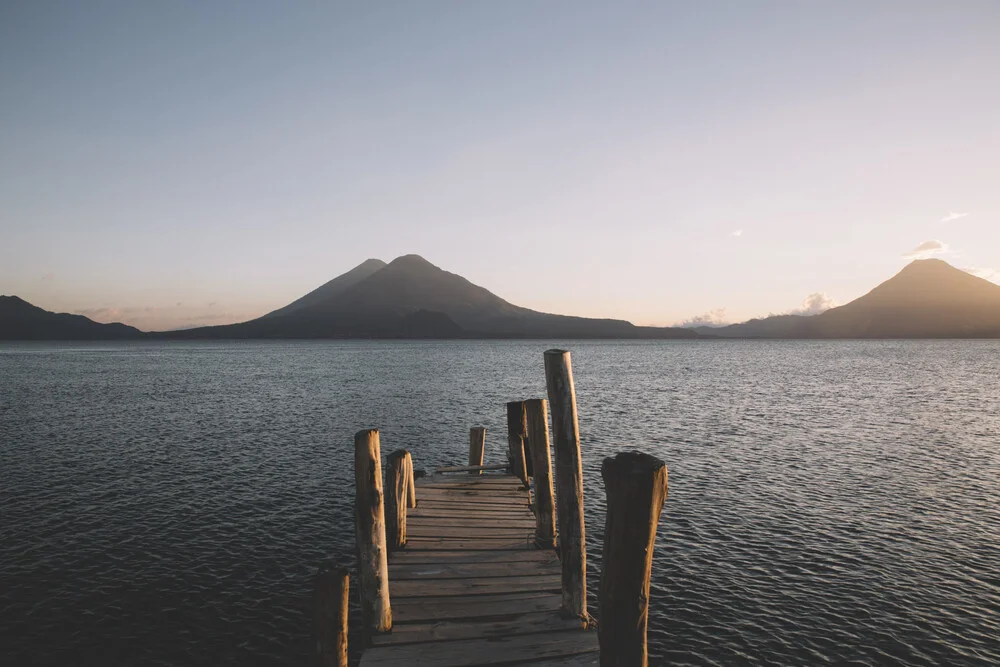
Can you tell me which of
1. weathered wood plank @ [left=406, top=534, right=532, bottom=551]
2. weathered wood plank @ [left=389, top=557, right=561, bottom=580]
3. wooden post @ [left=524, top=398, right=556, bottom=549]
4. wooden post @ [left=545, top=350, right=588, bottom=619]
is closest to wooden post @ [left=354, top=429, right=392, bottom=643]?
weathered wood plank @ [left=389, top=557, right=561, bottom=580]

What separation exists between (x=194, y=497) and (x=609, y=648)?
1929cm

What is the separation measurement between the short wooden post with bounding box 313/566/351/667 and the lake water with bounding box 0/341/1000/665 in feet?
15.0

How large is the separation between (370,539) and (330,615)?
135cm

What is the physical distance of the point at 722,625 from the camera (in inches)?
434

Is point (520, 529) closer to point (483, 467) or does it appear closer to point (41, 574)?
point (483, 467)

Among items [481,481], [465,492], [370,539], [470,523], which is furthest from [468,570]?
[481,481]

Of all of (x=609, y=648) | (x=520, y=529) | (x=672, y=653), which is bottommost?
(x=672, y=653)

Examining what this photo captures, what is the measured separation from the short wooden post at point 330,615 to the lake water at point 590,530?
4.56 metres

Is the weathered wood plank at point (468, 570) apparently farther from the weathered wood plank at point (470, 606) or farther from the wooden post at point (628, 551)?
the wooden post at point (628, 551)

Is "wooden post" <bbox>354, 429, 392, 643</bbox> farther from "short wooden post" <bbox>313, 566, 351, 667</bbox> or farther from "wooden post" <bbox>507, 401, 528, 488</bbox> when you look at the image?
"wooden post" <bbox>507, 401, 528, 488</bbox>

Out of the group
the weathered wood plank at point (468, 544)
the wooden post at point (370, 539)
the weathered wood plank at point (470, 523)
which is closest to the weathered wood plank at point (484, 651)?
the wooden post at point (370, 539)

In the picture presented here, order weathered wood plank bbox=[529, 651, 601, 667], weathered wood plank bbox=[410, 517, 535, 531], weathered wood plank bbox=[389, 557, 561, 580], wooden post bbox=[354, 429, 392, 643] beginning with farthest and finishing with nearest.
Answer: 1. weathered wood plank bbox=[410, 517, 535, 531]
2. weathered wood plank bbox=[389, 557, 561, 580]
3. wooden post bbox=[354, 429, 392, 643]
4. weathered wood plank bbox=[529, 651, 601, 667]

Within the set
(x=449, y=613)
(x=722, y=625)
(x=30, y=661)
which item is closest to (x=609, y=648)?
(x=449, y=613)

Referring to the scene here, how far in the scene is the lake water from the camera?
10602 mm
